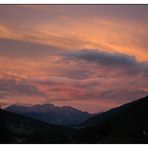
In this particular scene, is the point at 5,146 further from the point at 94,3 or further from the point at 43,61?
the point at 94,3

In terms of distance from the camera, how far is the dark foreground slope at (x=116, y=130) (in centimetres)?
2453

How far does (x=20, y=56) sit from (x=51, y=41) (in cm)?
236

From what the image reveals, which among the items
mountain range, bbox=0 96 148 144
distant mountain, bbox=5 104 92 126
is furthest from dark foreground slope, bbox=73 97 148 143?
distant mountain, bbox=5 104 92 126

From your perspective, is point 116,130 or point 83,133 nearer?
point 83,133

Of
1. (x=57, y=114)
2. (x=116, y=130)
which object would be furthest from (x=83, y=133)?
(x=116, y=130)

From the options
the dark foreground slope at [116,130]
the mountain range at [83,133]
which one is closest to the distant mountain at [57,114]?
the mountain range at [83,133]

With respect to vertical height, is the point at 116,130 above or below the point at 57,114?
→ below

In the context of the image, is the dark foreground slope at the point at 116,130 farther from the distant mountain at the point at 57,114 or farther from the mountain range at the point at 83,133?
the distant mountain at the point at 57,114

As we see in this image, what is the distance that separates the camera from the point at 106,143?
2173 cm

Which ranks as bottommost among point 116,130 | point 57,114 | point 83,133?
point 83,133

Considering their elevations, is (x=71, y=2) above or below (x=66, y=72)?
above

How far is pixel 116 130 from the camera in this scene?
31344 millimetres

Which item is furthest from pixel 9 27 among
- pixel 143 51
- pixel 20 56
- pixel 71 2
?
pixel 143 51

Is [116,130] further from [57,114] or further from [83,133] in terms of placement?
[57,114]
